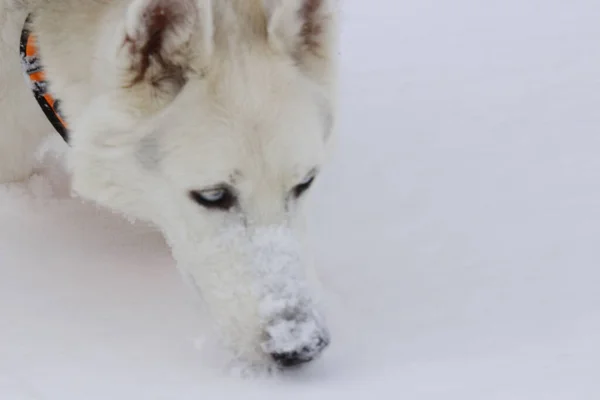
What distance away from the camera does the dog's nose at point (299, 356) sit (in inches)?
92.0

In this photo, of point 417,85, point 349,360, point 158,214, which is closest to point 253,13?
point 158,214

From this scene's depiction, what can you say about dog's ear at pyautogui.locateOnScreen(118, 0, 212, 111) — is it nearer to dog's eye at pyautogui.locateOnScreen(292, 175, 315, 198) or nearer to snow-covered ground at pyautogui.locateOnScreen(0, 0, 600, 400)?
dog's eye at pyautogui.locateOnScreen(292, 175, 315, 198)

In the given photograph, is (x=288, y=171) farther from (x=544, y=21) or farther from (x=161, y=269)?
(x=544, y=21)

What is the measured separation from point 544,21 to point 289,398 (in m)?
3.90

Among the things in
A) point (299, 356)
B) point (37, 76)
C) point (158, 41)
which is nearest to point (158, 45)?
point (158, 41)

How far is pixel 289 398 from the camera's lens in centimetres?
222

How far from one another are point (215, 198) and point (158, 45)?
0.49 meters

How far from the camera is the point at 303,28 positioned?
2703mm

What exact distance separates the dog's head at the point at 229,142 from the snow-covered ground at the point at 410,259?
0.21 m

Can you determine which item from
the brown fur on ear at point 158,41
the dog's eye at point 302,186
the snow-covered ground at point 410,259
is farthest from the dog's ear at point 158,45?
the snow-covered ground at point 410,259

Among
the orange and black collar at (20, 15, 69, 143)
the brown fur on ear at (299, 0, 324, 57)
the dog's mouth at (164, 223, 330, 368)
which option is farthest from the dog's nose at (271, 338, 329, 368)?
the orange and black collar at (20, 15, 69, 143)

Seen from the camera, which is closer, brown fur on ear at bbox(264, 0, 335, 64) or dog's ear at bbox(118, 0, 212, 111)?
dog's ear at bbox(118, 0, 212, 111)

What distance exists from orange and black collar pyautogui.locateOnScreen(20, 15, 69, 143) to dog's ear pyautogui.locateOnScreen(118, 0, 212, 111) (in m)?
0.53

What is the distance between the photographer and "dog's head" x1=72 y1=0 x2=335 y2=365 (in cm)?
241
